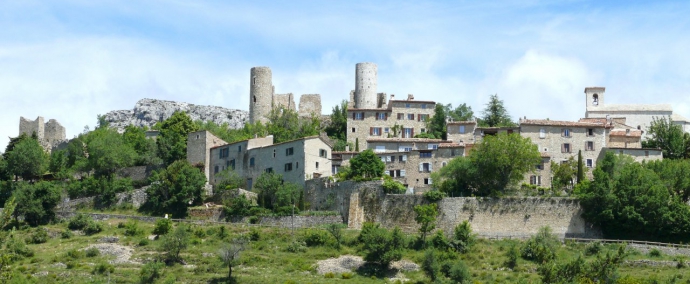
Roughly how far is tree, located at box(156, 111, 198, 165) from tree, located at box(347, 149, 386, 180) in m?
19.4

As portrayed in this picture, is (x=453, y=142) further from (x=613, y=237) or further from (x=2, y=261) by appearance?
(x=2, y=261)

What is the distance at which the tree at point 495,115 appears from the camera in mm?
101188

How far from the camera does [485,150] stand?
80.8 metres

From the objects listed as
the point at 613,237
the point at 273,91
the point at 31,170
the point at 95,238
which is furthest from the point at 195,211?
the point at 273,91

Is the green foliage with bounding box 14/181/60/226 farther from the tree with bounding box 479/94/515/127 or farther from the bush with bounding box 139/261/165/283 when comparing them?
the tree with bounding box 479/94/515/127

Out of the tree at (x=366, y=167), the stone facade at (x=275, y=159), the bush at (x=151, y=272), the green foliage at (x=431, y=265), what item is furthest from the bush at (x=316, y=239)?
the bush at (x=151, y=272)

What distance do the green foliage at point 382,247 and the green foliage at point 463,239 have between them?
4.25 meters

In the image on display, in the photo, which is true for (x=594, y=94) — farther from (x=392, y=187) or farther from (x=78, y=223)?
(x=78, y=223)

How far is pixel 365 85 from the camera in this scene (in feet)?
380

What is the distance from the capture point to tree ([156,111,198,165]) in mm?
95375

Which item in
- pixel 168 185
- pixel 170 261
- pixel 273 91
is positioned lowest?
pixel 170 261

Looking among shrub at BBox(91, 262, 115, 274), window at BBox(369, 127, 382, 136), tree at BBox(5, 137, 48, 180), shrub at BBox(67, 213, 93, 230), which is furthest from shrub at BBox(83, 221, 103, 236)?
window at BBox(369, 127, 382, 136)

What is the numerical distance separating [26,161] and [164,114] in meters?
46.0

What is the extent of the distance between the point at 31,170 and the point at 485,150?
41106 millimetres
